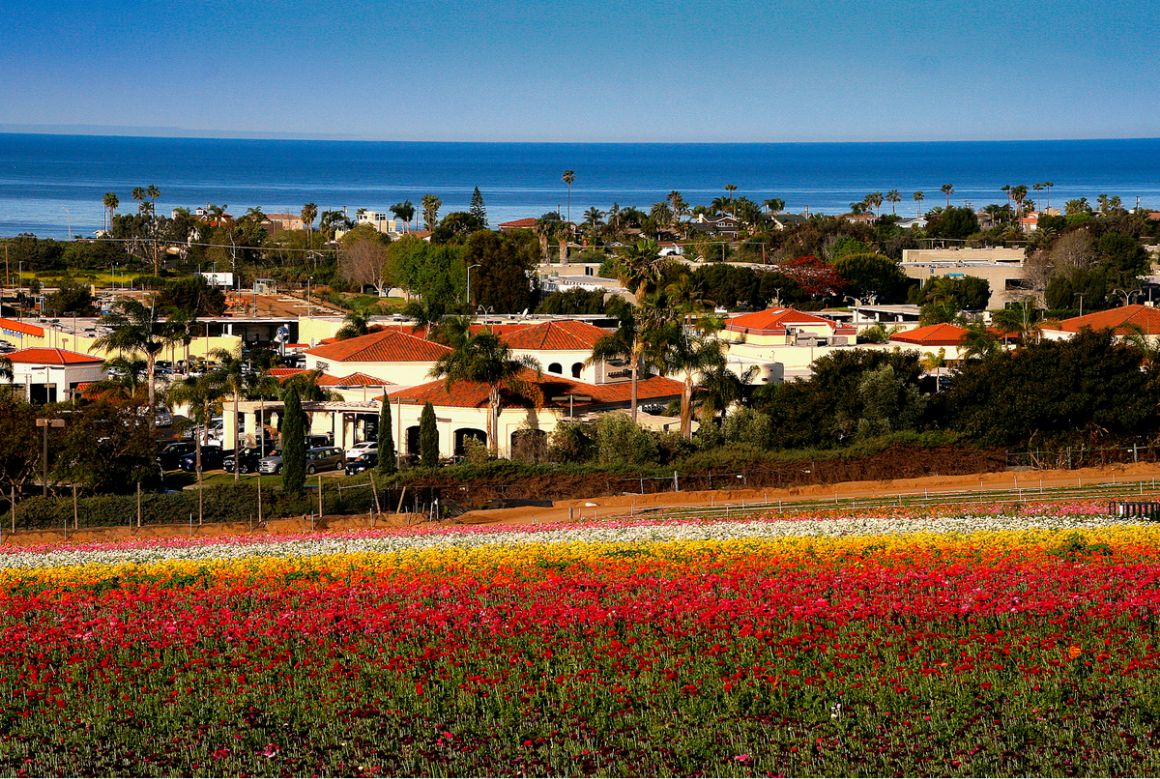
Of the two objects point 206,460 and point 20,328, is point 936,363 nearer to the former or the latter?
point 206,460

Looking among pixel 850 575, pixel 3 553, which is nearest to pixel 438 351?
pixel 3 553

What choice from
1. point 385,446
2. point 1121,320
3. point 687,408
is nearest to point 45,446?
point 385,446

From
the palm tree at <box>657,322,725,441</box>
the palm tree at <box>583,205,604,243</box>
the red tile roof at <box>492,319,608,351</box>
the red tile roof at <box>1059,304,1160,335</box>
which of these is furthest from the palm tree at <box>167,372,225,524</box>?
the palm tree at <box>583,205,604,243</box>

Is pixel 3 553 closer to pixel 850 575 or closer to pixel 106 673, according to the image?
pixel 106 673

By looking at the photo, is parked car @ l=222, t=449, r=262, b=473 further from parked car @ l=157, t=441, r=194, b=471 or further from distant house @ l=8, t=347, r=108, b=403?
distant house @ l=8, t=347, r=108, b=403

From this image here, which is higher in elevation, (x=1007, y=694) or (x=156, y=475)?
(x=1007, y=694)
